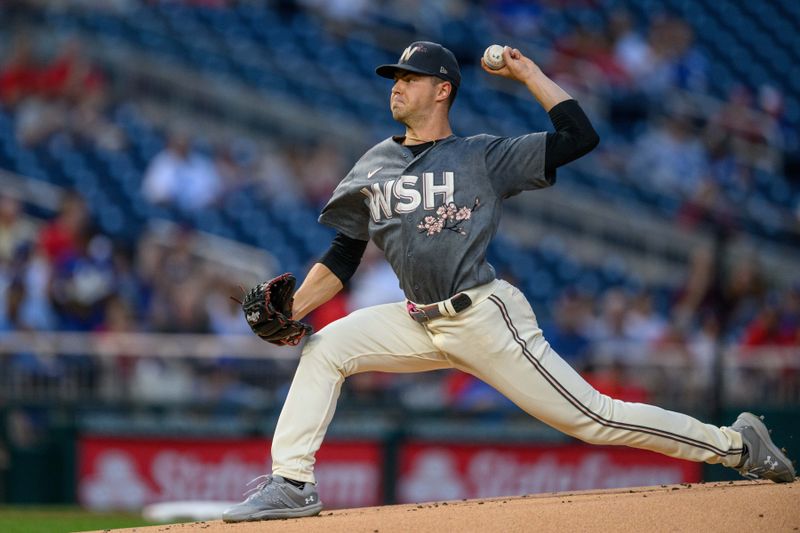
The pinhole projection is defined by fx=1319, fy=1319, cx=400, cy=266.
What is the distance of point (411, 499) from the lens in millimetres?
10148

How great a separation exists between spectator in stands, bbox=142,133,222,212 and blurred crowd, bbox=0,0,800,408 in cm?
1

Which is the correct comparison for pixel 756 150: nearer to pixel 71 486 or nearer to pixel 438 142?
pixel 71 486

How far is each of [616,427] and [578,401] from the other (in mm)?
184

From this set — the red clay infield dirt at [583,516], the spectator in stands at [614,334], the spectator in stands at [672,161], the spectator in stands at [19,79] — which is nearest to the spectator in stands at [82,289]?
the spectator in stands at [19,79]

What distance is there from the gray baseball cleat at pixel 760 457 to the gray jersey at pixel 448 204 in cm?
123

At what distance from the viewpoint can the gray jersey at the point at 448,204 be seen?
492cm

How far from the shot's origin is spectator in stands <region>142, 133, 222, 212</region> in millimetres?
12414

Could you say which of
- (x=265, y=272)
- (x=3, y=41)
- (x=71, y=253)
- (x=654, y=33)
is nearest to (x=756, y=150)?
(x=654, y=33)

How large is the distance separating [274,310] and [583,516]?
1.39 m

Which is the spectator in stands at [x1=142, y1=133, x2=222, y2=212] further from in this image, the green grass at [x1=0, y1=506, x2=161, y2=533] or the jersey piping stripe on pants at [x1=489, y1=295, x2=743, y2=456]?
the jersey piping stripe on pants at [x1=489, y1=295, x2=743, y2=456]

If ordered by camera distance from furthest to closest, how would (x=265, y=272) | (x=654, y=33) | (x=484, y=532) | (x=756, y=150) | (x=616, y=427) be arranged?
(x=654, y=33) → (x=756, y=150) → (x=265, y=272) → (x=616, y=427) → (x=484, y=532)

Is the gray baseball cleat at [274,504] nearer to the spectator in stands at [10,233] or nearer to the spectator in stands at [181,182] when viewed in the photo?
the spectator in stands at [10,233]

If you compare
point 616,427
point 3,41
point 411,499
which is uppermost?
point 3,41

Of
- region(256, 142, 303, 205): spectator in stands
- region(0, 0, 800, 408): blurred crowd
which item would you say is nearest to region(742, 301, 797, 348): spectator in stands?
region(0, 0, 800, 408): blurred crowd
